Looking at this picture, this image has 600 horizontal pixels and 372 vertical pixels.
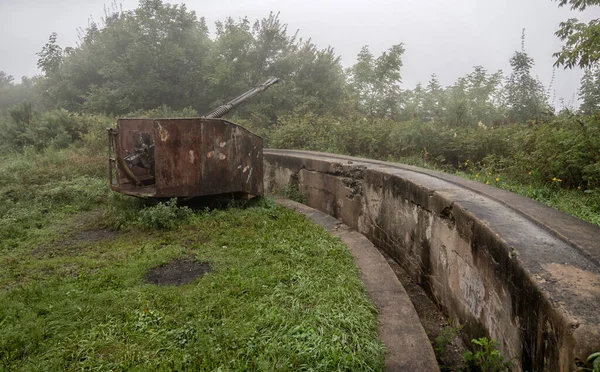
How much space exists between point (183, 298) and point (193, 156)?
8.21 feet

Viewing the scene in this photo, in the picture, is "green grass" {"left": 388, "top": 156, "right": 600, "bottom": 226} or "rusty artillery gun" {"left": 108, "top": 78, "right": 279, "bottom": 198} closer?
"green grass" {"left": 388, "top": 156, "right": 600, "bottom": 226}

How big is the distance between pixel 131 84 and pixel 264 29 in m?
6.64

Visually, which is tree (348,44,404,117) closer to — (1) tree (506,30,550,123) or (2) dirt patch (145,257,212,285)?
(1) tree (506,30,550,123)

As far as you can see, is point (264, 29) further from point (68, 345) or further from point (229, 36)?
point (68, 345)

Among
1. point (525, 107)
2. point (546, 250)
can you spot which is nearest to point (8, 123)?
point (546, 250)

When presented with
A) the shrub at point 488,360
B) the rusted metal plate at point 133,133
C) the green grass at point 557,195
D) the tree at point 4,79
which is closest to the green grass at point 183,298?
the shrub at point 488,360

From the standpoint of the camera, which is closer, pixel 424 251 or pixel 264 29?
pixel 424 251

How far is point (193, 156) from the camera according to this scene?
190 inches

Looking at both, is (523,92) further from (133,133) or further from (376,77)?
(133,133)

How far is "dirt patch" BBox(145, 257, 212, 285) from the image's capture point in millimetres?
3135

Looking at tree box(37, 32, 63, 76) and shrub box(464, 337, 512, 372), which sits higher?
tree box(37, 32, 63, 76)

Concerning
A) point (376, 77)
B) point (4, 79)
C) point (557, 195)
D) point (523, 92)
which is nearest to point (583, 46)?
point (557, 195)

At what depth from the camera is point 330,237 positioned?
4105 mm

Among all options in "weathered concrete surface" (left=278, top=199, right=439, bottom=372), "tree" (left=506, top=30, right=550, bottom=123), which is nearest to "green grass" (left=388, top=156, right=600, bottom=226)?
"weathered concrete surface" (left=278, top=199, right=439, bottom=372)
